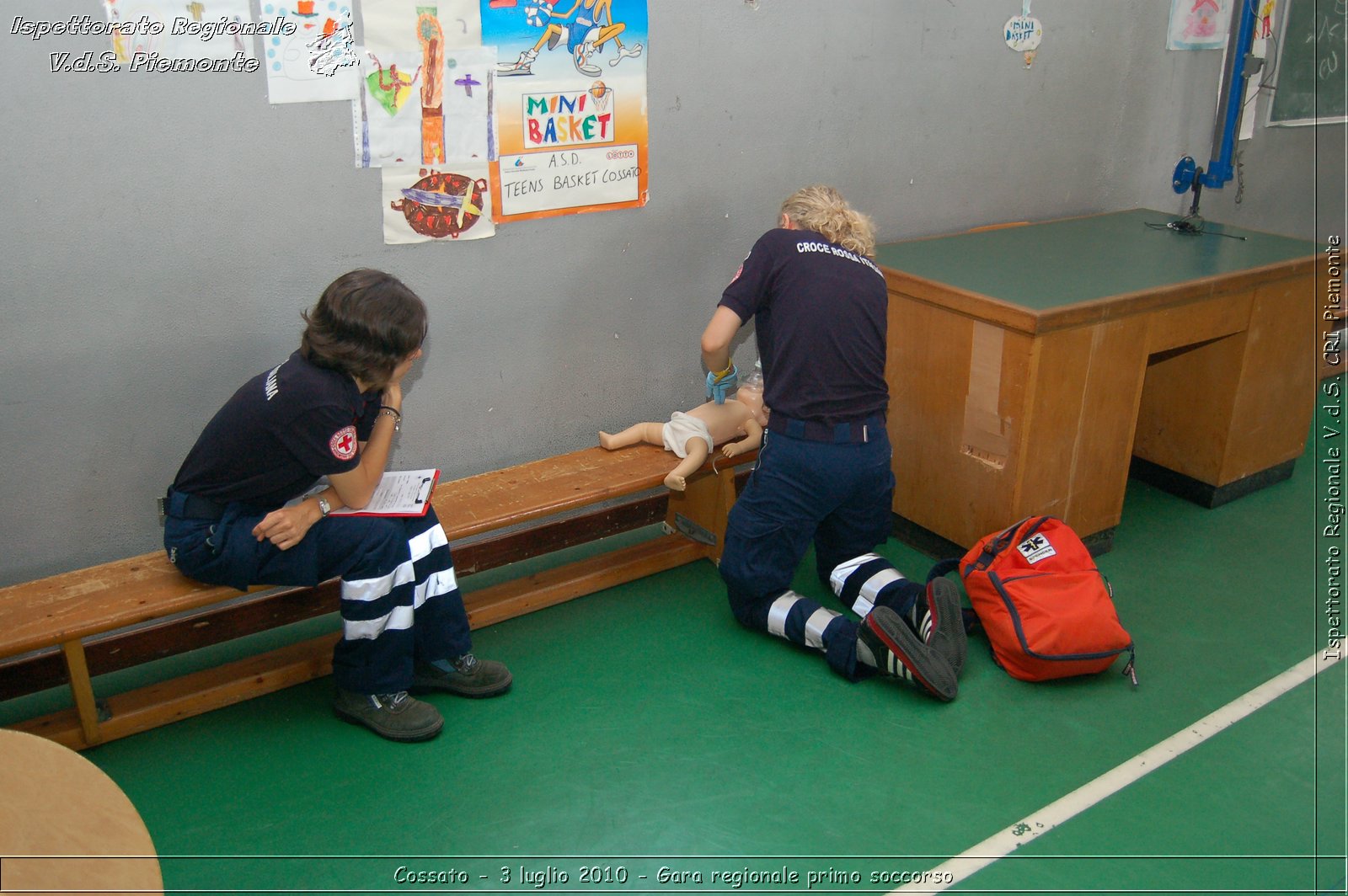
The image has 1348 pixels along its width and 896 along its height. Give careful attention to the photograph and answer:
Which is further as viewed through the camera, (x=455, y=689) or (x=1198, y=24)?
A: (x=1198, y=24)

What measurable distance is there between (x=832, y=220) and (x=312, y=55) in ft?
5.01

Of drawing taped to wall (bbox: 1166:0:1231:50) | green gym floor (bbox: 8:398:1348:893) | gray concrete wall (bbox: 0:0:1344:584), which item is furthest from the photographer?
drawing taped to wall (bbox: 1166:0:1231:50)

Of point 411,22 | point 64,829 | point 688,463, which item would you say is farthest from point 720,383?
point 64,829

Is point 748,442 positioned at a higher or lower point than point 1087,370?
lower

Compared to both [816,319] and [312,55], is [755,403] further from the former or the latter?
[312,55]

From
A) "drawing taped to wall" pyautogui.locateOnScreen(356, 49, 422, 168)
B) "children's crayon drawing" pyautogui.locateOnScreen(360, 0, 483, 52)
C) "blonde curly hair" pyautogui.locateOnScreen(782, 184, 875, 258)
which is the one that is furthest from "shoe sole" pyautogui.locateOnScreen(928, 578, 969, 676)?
"children's crayon drawing" pyautogui.locateOnScreen(360, 0, 483, 52)

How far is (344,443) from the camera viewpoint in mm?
2643

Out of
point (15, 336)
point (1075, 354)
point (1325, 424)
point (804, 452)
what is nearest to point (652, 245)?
point (804, 452)

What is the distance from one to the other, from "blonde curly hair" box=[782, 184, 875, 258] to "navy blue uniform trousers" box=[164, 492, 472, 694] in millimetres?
1385

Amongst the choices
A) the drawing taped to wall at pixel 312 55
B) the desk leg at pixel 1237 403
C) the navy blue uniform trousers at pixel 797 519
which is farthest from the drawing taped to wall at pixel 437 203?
the desk leg at pixel 1237 403

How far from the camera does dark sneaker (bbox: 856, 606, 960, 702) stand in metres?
2.97

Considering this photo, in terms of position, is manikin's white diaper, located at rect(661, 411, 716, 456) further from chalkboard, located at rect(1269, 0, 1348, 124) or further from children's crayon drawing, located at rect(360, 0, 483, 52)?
chalkboard, located at rect(1269, 0, 1348, 124)

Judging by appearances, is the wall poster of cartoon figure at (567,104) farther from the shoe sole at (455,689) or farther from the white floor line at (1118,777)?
the white floor line at (1118,777)

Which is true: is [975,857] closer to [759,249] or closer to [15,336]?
[759,249]
